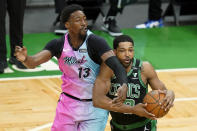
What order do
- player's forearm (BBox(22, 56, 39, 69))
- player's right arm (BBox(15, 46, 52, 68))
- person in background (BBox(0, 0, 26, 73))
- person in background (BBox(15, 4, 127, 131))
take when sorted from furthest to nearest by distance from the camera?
person in background (BBox(0, 0, 26, 73)) → person in background (BBox(15, 4, 127, 131)) → player's forearm (BBox(22, 56, 39, 69)) → player's right arm (BBox(15, 46, 52, 68))

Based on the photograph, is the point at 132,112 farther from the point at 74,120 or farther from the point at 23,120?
the point at 23,120

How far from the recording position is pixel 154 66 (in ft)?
31.2

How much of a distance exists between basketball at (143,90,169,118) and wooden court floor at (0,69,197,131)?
2163mm

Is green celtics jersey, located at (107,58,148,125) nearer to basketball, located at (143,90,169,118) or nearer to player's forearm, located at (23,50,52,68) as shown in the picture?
basketball, located at (143,90,169,118)

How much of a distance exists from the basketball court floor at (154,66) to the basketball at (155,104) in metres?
2.17

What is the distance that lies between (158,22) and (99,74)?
6.75 m

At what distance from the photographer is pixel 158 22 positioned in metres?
11.9

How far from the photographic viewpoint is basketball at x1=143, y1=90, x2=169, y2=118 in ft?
16.0

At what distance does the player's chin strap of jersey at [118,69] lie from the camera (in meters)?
4.90

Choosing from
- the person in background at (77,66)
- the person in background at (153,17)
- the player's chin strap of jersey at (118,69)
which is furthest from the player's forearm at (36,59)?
the person in background at (153,17)

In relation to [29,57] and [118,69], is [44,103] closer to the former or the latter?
[29,57]

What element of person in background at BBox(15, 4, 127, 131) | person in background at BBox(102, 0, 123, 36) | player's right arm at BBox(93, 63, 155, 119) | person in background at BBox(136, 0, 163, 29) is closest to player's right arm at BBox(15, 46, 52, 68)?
person in background at BBox(15, 4, 127, 131)

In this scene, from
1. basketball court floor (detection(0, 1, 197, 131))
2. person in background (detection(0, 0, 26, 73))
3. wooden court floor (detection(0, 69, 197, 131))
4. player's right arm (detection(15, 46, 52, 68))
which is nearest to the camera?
player's right arm (detection(15, 46, 52, 68))

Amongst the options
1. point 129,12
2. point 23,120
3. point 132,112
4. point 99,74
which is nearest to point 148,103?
point 132,112
